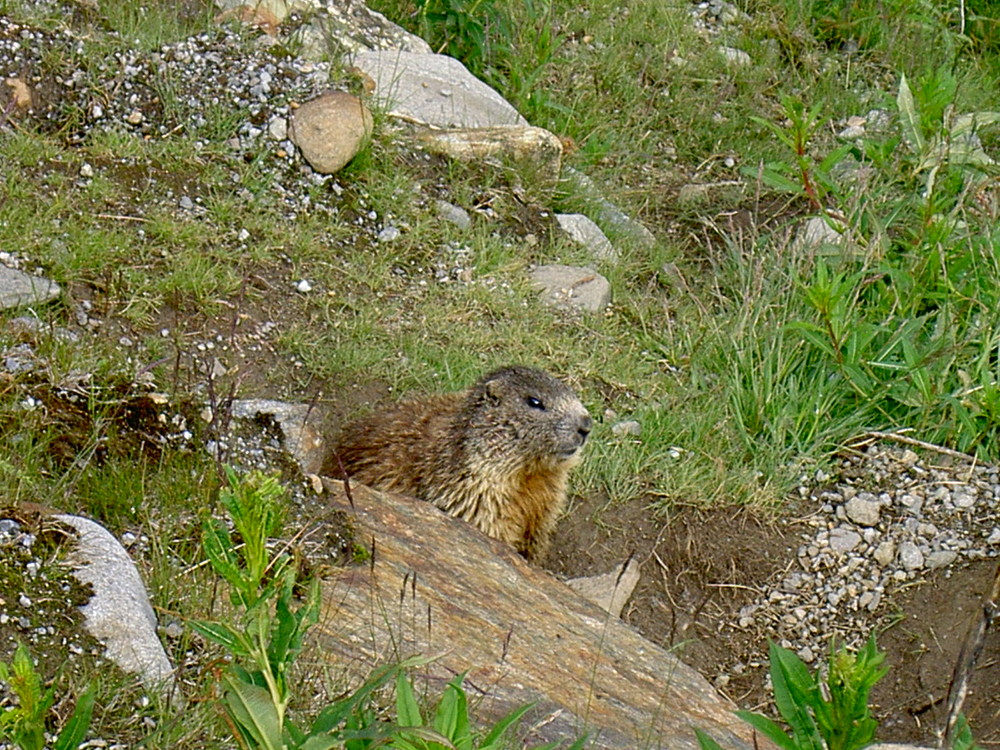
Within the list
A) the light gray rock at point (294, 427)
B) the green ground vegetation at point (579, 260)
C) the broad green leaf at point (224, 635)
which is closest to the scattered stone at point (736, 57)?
the green ground vegetation at point (579, 260)

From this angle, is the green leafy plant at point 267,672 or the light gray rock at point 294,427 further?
the light gray rock at point 294,427

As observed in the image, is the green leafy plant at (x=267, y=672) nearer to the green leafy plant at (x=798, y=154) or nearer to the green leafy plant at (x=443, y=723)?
the green leafy plant at (x=443, y=723)

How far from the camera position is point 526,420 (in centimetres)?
490

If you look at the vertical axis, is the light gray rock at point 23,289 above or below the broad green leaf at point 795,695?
below

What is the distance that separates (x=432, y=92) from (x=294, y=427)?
2778 millimetres

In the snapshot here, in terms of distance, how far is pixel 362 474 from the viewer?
4.95 meters

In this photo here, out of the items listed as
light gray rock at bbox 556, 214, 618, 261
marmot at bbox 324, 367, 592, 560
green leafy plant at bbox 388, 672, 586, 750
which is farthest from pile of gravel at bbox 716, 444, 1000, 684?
green leafy plant at bbox 388, 672, 586, 750

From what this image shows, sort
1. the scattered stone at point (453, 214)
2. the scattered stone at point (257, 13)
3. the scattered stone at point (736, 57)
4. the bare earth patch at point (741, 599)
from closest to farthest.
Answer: the bare earth patch at point (741, 599)
the scattered stone at point (453, 214)
the scattered stone at point (257, 13)
the scattered stone at point (736, 57)

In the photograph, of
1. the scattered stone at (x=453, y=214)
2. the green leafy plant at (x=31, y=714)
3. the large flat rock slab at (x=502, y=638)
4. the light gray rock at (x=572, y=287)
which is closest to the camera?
the green leafy plant at (x=31, y=714)

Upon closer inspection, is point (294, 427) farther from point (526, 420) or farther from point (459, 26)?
point (459, 26)

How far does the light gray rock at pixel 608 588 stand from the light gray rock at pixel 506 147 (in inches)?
95.4

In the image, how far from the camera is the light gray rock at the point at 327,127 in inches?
237

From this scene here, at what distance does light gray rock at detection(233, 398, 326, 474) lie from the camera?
4238 mm

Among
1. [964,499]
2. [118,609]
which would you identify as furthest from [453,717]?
[964,499]
